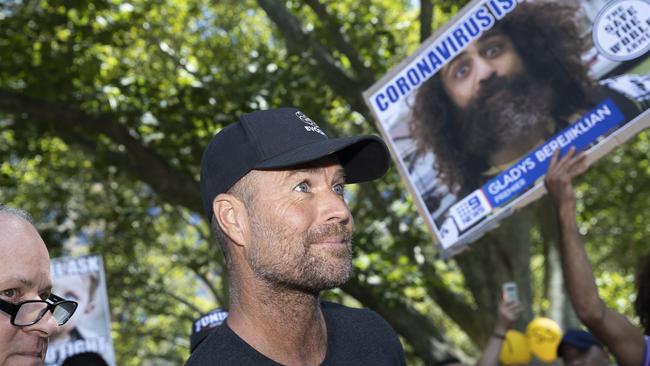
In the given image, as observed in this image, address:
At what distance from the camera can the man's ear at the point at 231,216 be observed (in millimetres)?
2385

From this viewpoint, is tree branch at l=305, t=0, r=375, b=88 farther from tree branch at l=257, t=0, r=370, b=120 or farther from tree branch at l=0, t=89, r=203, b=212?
tree branch at l=0, t=89, r=203, b=212

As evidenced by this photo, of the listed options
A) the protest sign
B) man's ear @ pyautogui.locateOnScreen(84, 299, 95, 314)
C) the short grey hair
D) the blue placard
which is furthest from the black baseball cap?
man's ear @ pyautogui.locateOnScreen(84, 299, 95, 314)

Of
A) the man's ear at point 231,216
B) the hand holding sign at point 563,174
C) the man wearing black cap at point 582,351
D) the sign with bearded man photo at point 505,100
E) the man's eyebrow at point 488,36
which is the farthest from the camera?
the man wearing black cap at point 582,351

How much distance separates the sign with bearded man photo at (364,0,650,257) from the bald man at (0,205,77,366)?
2.18 metres

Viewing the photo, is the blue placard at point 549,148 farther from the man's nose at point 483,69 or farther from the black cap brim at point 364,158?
the black cap brim at point 364,158

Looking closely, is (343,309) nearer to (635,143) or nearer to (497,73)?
(497,73)

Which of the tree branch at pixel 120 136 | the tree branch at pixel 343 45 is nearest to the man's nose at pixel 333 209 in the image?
the tree branch at pixel 343 45

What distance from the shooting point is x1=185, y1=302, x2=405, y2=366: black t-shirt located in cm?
227

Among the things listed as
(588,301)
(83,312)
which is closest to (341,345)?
(588,301)

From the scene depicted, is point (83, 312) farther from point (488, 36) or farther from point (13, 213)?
point (13, 213)

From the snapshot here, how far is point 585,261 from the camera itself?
139 inches

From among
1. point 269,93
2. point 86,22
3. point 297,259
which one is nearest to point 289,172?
point 297,259

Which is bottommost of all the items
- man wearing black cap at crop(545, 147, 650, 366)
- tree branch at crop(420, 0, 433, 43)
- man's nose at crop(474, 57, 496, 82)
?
man wearing black cap at crop(545, 147, 650, 366)

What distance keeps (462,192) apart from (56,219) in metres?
6.71
